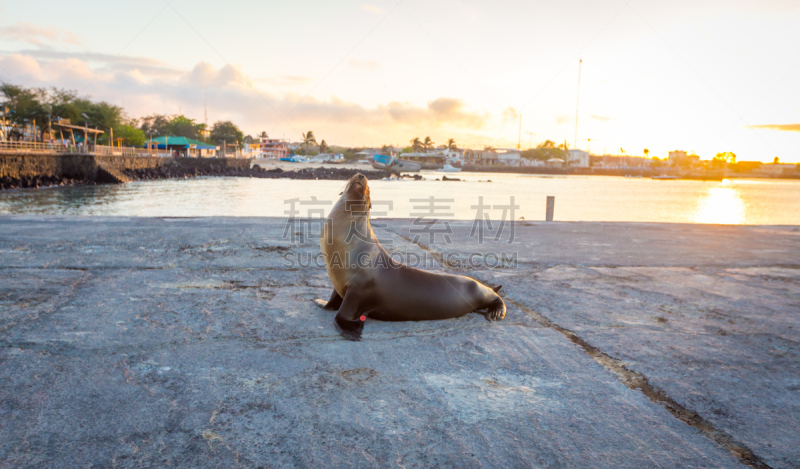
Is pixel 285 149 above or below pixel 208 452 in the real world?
above

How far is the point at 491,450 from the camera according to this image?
1659 mm

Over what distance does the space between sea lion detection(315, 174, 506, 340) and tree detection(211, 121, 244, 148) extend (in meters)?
127

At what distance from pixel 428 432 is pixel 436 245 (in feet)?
15.4

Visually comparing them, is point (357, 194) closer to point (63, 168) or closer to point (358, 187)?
point (358, 187)

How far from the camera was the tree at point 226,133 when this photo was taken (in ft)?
395

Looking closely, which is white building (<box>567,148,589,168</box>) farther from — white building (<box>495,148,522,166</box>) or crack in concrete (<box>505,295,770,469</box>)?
crack in concrete (<box>505,295,770,469</box>)

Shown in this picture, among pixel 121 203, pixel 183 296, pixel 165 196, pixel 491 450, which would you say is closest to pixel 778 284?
pixel 491 450

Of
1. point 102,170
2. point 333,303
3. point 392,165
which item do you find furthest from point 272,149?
point 333,303

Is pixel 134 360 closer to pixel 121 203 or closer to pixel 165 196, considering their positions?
pixel 121 203

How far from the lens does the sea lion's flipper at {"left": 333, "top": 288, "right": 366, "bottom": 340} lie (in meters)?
2.82

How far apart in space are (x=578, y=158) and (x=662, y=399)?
19046 centimetres

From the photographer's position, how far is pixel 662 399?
6.84 feet

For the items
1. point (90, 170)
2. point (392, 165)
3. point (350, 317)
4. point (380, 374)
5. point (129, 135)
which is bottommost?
point (380, 374)

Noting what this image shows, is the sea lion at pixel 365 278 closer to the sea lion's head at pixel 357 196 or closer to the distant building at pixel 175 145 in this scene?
the sea lion's head at pixel 357 196
